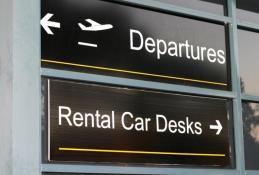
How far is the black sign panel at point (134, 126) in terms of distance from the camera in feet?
16.0

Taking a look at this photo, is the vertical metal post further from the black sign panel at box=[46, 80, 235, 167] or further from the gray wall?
the gray wall

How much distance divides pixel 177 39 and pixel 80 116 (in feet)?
4.41

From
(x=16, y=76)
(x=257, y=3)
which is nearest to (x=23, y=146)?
(x=16, y=76)

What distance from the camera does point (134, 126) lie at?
209 inches

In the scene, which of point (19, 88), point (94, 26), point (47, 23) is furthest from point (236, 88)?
point (19, 88)

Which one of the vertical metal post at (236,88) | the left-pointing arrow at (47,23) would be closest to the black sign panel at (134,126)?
the vertical metal post at (236,88)

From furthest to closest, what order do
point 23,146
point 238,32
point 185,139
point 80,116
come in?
1. point 238,32
2. point 185,139
3. point 80,116
4. point 23,146

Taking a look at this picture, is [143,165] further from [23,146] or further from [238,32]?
[238,32]

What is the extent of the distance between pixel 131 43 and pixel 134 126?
719 millimetres

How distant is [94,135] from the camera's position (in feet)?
16.5

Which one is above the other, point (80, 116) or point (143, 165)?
point (80, 116)

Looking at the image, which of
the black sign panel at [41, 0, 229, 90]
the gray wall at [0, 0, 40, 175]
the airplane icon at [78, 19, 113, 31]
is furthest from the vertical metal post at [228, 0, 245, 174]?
the gray wall at [0, 0, 40, 175]

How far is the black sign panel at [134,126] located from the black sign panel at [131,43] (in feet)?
0.61

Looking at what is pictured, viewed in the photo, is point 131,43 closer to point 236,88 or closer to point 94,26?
point 94,26
